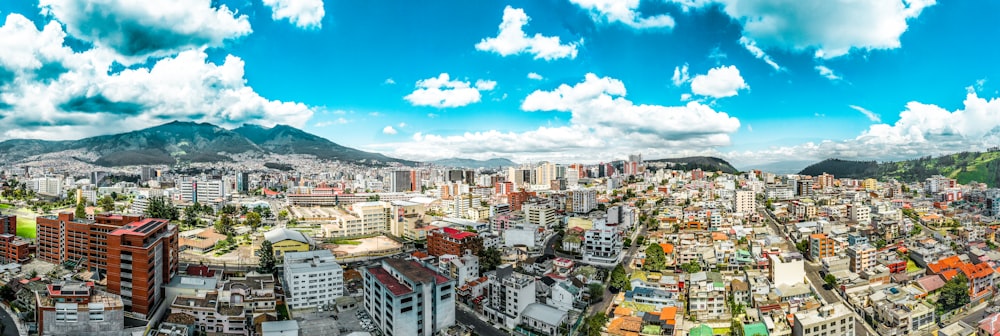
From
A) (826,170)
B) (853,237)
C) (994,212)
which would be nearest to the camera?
(853,237)

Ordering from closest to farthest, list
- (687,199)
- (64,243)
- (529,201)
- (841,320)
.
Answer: (841,320) → (64,243) → (529,201) → (687,199)

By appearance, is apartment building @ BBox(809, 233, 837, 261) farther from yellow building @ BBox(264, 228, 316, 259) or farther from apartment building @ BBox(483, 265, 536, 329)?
yellow building @ BBox(264, 228, 316, 259)

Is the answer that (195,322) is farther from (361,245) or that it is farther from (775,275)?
(775,275)

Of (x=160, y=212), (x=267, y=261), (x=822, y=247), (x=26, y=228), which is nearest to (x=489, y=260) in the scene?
(x=267, y=261)

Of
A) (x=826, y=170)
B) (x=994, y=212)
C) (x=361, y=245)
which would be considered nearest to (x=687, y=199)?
(x=994, y=212)

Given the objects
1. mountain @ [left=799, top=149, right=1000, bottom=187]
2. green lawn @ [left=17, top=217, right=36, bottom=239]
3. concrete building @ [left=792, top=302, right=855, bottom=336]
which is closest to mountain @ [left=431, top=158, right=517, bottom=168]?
mountain @ [left=799, top=149, right=1000, bottom=187]

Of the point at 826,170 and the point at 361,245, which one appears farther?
the point at 826,170

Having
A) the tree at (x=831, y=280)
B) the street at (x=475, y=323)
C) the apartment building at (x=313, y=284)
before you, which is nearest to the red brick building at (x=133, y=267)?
the apartment building at (x=313, y=284)
